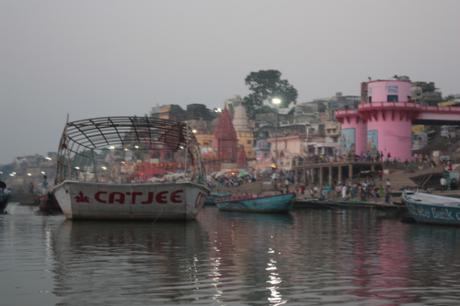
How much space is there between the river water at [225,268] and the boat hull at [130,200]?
3.94m

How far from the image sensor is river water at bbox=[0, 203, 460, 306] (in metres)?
12.2

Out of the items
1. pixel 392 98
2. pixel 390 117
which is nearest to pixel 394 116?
pixel 390 117

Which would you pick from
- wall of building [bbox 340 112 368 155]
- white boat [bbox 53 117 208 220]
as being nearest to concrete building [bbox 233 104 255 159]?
wall of building [bbox 340 112 368 155]

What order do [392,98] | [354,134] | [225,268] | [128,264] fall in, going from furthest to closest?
[354,134] < [392,98] < [128,264] < [225,268]

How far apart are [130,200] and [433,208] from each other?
503 inches

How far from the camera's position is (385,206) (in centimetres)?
4262

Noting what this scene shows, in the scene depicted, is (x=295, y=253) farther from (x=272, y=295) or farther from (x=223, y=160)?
(x=223, y=160)

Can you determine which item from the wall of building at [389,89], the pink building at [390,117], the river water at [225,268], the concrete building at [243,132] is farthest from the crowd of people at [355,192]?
the concrete building at [243,132]

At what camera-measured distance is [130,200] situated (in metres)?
31.6

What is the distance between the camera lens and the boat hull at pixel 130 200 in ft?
102

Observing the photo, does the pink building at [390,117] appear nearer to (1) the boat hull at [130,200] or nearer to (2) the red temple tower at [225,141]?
(1) the boat hull at [130,200]

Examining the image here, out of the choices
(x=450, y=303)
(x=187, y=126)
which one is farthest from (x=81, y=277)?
(x=187, y=126)

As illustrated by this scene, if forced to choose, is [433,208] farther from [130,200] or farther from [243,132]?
[243,132]

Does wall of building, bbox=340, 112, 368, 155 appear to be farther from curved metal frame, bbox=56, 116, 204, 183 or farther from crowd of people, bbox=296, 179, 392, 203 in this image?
curved metal frame, bbox=56, 116, 204, 183
